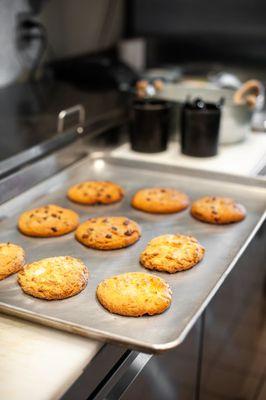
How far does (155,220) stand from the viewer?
1305mm

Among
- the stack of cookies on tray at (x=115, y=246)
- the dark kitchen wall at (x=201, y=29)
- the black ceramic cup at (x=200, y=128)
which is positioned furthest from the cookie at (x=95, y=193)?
the dark kitchen wall at (x=201, y=29)

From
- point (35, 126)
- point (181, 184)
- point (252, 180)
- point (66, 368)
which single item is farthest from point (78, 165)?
point (66, 368)

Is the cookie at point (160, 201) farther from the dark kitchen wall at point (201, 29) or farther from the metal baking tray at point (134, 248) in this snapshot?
the dark kitchen wall at point (201, 29)

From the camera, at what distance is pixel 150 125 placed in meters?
1.62

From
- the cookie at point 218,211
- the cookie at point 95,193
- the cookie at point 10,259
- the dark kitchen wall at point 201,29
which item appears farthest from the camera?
the dark kitchen wall at point 201,29

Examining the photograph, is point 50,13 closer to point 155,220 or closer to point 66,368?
point 155,220

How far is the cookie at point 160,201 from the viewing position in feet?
4.34

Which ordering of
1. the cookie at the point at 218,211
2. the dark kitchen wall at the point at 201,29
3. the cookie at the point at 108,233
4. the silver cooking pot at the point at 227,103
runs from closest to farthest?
the cookie at the point at 108,233 < the cookie at the point at 218,211 < the silver cooking pot at the point at 227,103 < the dark kitchen wall at the point at 201,29

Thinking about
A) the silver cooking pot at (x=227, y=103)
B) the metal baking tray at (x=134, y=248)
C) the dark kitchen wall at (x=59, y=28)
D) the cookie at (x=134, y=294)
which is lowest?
the metal baking tray at (x=134, y=248)

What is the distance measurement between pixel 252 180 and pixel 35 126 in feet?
1.95

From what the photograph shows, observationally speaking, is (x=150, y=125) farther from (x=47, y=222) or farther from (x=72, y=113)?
→ (x=47, y=222)

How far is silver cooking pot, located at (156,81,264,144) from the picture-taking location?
1.66 m

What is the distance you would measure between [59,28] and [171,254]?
1475 millimetres

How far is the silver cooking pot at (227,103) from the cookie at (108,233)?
0.59m
